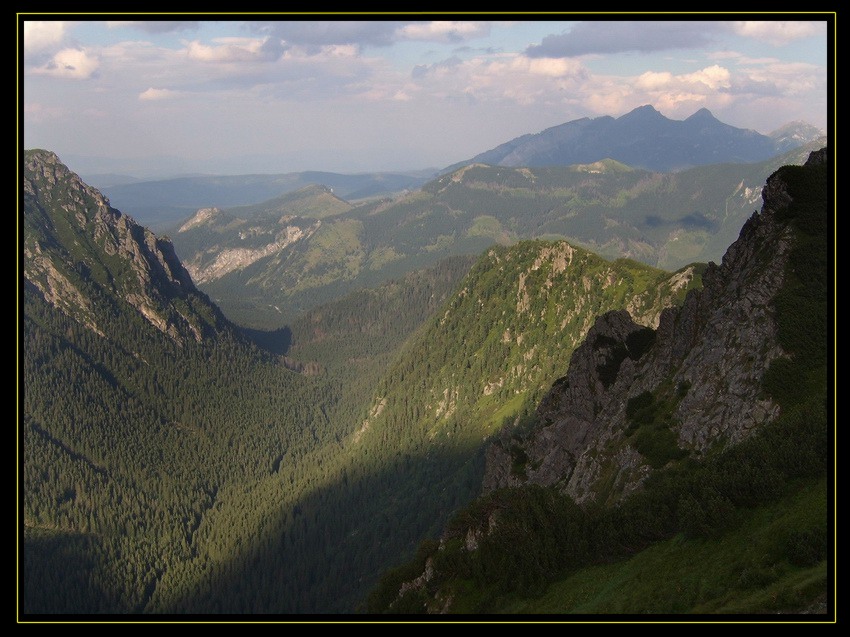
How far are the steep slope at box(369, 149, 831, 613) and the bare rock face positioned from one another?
25 cm

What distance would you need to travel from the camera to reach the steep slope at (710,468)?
174ft

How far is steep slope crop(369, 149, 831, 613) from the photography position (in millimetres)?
53062

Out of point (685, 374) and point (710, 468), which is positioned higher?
point (685, 374)

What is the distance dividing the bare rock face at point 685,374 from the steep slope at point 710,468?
0.25 metres

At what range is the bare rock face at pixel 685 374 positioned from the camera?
257 ft

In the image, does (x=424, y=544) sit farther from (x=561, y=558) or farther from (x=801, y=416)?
(x=801, y=416)

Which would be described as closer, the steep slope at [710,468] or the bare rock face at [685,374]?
the steep slope at [710,468]

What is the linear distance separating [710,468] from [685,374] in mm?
26368

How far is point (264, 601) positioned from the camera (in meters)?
193

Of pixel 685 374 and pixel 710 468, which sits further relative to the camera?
pixel 685 374

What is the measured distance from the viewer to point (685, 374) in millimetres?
90812
